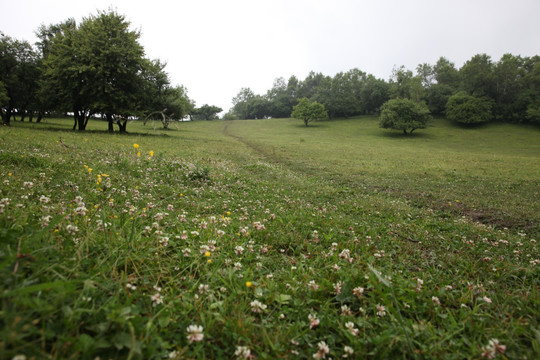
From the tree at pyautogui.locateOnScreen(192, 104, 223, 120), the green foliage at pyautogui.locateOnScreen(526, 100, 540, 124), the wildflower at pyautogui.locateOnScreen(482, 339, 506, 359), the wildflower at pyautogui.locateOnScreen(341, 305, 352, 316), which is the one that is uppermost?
the tree at pyautogui.locateOnScreen(192, 104, 223, 120)

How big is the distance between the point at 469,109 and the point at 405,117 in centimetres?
2112

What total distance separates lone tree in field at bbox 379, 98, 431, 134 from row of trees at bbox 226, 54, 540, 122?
1027 centimetres

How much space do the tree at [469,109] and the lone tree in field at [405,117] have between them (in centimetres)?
1306

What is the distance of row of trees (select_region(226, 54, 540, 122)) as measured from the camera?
6681 cm

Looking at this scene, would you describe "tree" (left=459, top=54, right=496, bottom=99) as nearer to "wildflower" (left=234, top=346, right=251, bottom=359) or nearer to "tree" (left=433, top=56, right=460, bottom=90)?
"tree" (left=433, top=56, right=460, bottom=90)

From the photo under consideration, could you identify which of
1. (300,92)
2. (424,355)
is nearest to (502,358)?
(424,355)

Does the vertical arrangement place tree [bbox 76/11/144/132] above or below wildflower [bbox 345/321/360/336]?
above

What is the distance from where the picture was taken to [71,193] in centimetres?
551

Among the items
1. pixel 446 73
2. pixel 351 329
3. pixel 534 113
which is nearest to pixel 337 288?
pixel 351 329

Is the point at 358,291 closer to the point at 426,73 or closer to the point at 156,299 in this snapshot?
the point at 156,299

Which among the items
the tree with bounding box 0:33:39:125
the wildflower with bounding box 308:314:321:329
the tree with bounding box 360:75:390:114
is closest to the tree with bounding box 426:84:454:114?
the tree with bounding box 360:75:390:114

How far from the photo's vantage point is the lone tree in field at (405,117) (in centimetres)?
5879

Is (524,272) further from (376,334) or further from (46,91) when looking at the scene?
(46,91)

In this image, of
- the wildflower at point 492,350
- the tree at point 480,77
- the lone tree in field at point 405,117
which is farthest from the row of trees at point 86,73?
the tree at point 480,77
